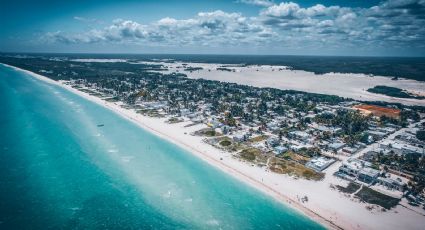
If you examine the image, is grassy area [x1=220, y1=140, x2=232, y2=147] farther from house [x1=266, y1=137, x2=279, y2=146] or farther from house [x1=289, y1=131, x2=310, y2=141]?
house [x1=289, y1=131, x2=310, y2=141]

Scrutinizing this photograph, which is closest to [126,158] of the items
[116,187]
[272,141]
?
[116,187]

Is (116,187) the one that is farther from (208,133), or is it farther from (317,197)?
(317,197)

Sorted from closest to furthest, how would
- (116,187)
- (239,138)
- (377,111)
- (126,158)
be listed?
(116,187) → (126,158) → (239,138) → (377,111)

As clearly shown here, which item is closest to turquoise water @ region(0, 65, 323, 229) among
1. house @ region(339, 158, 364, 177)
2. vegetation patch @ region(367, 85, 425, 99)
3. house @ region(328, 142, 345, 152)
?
house @ region(339, 158, 364, 177)

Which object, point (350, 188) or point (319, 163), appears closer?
point (350, 188)

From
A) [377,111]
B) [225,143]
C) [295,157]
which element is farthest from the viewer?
[377,111]

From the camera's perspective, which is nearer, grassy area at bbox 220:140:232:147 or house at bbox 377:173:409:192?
house at bbox 377:173:409:192

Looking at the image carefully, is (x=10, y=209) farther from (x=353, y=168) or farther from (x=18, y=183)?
(x=353, y=168)

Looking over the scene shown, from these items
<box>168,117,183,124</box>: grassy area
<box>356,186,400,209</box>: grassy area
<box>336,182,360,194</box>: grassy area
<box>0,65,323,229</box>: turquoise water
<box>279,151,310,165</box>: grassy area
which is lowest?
<box>0,65,323,229</box>: turquoise water
